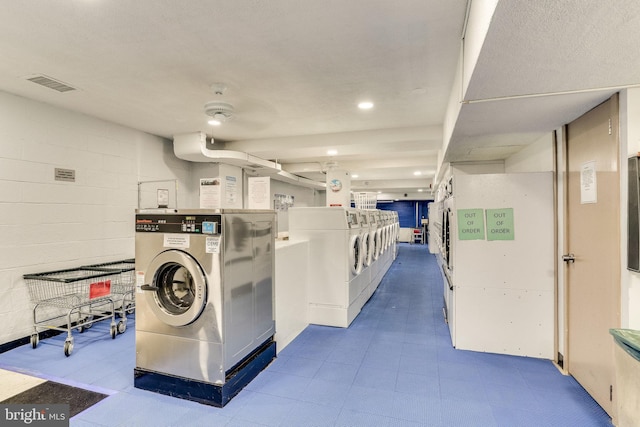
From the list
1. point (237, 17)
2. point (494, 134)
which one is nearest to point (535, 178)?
point (494, 134)

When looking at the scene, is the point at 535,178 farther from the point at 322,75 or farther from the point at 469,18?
the point at 322,75

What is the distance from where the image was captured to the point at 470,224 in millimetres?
3176

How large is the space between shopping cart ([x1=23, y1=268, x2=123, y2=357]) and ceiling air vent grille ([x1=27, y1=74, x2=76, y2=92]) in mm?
2001

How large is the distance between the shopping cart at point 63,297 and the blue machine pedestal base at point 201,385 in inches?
58.8

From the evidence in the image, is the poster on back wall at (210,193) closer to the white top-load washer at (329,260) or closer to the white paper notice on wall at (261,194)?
the white paper notice on wall at (261,194)

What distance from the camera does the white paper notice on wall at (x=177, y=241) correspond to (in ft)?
7.66

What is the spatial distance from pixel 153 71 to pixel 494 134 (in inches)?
132

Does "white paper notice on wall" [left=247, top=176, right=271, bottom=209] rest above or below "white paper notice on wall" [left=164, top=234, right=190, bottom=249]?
above

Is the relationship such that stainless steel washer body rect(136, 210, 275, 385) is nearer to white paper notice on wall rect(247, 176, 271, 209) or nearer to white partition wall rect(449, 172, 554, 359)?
white paper notice on wall rect(247, 176, 271, 209)

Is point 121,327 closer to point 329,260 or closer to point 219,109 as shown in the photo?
point 329,260

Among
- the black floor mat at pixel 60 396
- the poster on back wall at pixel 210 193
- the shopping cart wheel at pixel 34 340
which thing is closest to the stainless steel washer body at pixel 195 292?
the poster on back wall at pixel 210 193

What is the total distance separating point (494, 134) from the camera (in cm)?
313

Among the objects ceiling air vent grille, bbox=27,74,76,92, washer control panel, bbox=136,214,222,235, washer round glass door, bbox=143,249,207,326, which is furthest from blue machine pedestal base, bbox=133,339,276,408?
ceiling air vent grille, bbox=27,74,76,92

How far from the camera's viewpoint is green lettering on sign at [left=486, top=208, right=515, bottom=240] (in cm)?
306
